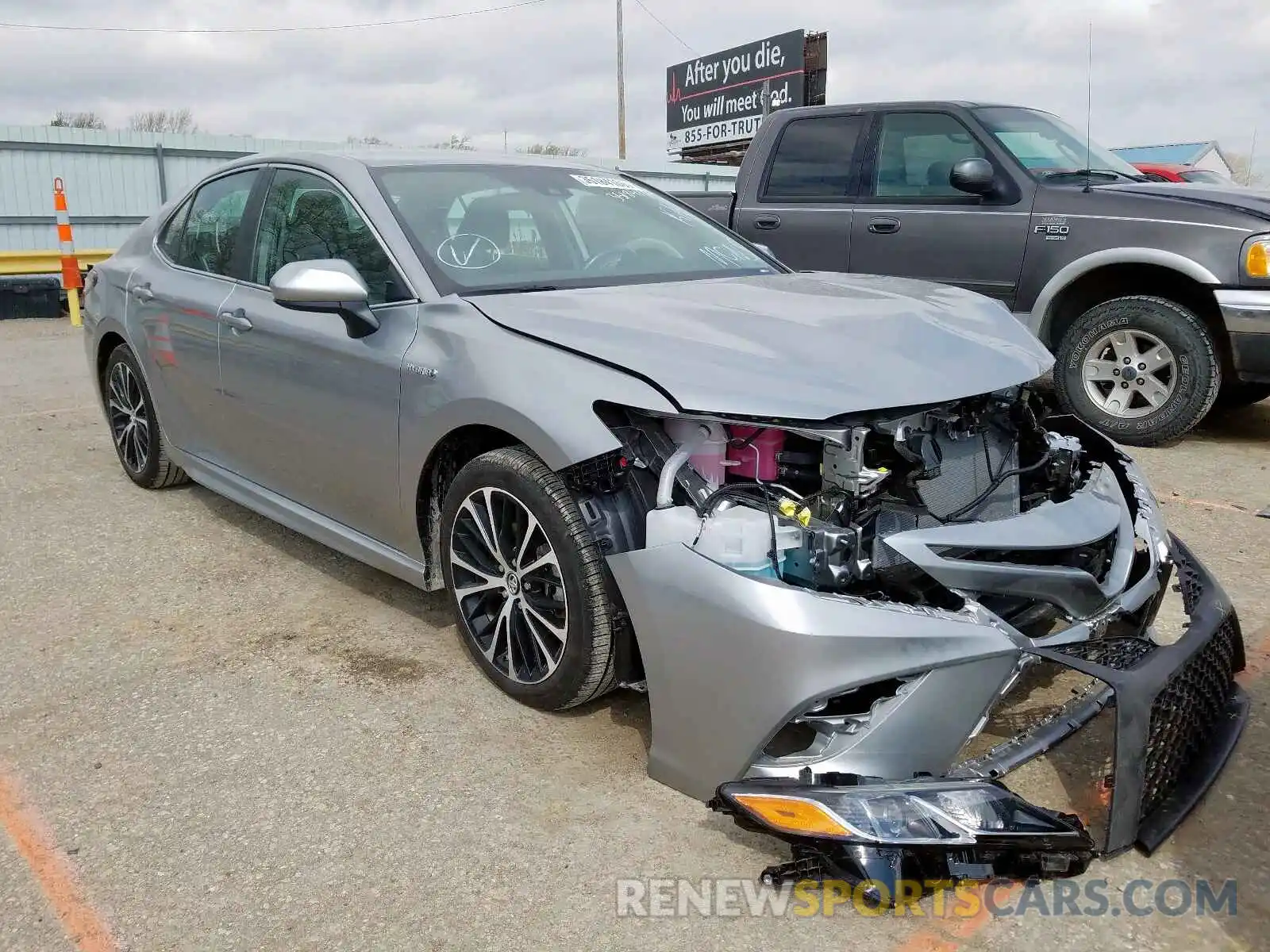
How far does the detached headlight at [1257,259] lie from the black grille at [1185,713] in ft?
11.3

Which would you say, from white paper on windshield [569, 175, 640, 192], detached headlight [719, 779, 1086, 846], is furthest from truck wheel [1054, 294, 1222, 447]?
detached headlight [719, 779, 1086, 846]

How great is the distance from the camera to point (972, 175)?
582 centimetres

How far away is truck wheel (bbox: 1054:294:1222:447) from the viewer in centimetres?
557

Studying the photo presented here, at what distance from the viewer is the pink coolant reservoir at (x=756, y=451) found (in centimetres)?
257

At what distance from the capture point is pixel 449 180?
3.59 meters

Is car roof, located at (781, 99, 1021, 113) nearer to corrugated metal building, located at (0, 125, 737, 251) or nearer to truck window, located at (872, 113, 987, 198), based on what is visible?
truck window, located at (872, 113, 987, 198)

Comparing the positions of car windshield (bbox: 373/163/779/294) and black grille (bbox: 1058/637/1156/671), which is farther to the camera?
car windshield (bbox: 373/163/779/294)

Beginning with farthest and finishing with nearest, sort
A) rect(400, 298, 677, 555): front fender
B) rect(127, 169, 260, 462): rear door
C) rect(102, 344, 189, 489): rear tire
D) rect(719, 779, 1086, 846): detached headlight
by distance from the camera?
rect(102, 344, 189, 489): rear tire
rect(127, 169, 260, 462): rear door
rect(400, 298, 677, 555): front fender
rect(719, 779, 1086, 846): detached headlight

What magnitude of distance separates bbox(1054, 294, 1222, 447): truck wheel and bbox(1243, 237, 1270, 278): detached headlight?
348 millimetres

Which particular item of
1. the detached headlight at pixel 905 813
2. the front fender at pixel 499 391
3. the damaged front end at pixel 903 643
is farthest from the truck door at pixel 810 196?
the detached headlight at pixel 905 813

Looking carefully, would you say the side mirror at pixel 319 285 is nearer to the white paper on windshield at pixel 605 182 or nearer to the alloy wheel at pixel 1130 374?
the white paper on windshield at pixel 605 182

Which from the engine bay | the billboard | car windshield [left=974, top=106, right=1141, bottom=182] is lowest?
the engine bay

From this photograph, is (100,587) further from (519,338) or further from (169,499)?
(519,338)

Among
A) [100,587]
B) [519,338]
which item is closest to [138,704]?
[100,587]
